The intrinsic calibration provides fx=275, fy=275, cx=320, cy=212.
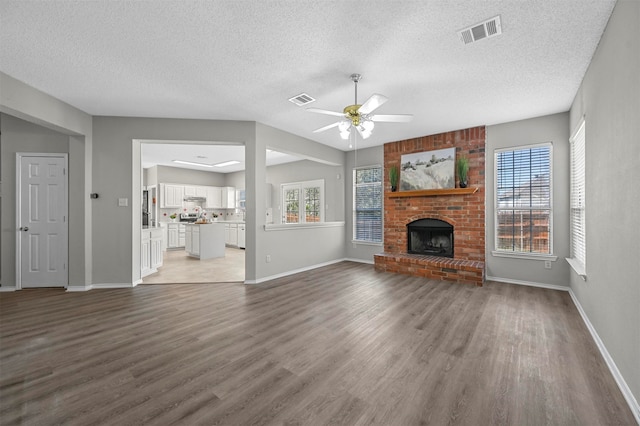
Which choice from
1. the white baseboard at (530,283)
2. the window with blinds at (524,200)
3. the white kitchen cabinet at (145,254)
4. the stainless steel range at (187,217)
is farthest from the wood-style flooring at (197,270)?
the window with blinds at (524,200)

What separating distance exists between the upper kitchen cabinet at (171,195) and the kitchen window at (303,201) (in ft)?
11.6

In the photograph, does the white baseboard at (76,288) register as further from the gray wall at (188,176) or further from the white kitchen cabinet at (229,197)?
the white kitchen cabinet at (229,197)

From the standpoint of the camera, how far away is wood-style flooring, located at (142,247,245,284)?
15.8ft

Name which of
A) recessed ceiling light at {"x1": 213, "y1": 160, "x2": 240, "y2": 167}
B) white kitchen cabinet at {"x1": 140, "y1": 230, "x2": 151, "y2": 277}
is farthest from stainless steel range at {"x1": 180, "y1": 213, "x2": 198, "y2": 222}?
white kitchen cabinet at {"x1": 140, "y1": 230, "x2": 151, "y2": 277}

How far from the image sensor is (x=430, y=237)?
5.50m

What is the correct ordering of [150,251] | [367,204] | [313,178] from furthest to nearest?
[313,178] < [367,204] < [150,251]

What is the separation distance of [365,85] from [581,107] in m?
2.50

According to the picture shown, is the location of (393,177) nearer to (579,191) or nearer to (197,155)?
(579,191)

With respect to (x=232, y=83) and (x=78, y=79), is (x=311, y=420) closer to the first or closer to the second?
(x=232, y=83)

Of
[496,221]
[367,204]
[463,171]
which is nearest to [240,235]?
[367,204]

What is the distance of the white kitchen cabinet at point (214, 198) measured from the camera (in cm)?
990

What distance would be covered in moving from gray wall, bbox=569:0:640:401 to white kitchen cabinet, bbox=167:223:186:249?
940cm

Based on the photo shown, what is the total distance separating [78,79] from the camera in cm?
313

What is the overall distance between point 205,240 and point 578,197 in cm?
725
